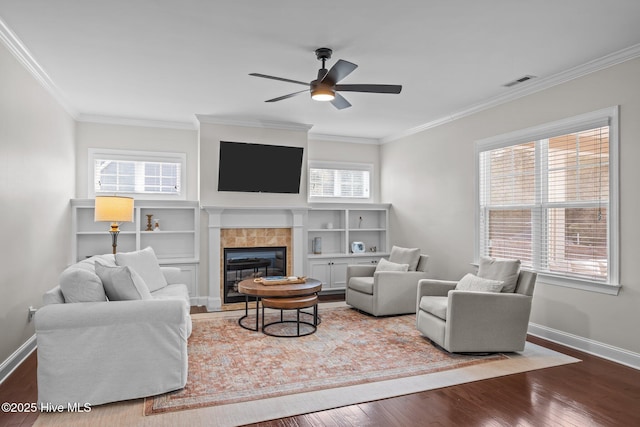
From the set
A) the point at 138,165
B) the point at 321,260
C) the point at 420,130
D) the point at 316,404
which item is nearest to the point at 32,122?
the point at 138,165

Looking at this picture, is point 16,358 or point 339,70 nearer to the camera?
point 339,70

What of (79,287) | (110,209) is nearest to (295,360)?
(79,287)

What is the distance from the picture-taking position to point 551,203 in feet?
14.0

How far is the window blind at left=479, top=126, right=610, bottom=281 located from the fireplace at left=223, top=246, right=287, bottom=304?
2936 millimetres

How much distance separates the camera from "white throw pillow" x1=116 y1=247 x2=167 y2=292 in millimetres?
4168

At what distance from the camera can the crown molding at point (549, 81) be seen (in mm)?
3531

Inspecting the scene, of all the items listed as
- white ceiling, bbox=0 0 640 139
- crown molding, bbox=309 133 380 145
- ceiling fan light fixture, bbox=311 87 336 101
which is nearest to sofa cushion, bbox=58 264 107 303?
white ceiling, bbox=0 0 640 139

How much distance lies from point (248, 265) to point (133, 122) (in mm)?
2639

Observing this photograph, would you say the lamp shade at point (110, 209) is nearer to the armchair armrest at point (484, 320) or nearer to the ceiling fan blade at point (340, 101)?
the ceiling fan blade at point (340, 101)

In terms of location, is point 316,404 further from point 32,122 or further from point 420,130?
point 420,130

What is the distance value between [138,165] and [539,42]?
17.1 feet

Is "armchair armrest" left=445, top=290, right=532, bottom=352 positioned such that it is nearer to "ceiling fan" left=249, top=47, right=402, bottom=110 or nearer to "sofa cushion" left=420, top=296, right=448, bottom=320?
"sofa cushion" left=420, top=296, right=448, bottom=320

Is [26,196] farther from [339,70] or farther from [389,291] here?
[389,291]

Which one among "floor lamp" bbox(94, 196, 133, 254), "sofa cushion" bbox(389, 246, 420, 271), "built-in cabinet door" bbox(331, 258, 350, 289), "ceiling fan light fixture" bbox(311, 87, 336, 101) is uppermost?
"ceiling fan light fixture" bbox(311, 87, 336, 101)
